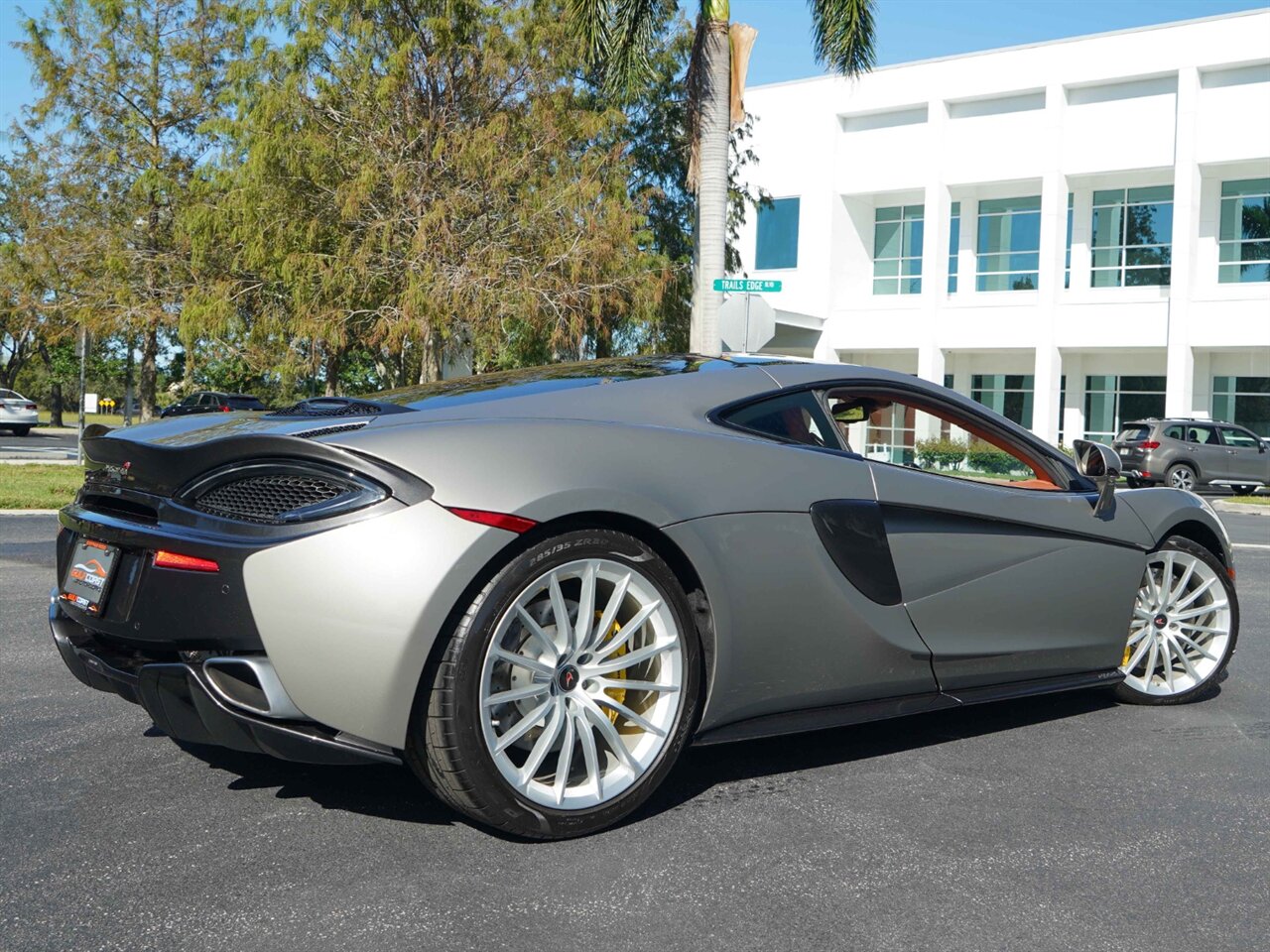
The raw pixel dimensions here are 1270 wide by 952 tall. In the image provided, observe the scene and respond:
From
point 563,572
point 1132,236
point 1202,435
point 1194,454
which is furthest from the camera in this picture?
point 1132,236

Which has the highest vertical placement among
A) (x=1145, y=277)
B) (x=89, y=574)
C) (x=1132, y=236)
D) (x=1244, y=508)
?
(x=1132, y=236)

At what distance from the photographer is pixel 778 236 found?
3947 centimetres

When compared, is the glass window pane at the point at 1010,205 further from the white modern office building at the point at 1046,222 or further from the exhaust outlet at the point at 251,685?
the exhaust outlet at the point at 251,685

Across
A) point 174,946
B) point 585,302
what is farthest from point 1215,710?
point 585,302

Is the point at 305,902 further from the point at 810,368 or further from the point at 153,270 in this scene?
the point at 153,270

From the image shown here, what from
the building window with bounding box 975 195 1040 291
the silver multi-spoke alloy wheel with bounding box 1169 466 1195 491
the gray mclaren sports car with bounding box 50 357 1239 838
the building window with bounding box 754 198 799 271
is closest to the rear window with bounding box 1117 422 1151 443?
the silver multi-spoke alloy wheel with bounding box 1169 466 1195 491

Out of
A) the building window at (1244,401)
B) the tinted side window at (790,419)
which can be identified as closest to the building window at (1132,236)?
the building window at (1244,401)

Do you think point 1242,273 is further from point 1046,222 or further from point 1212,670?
point 1212,670

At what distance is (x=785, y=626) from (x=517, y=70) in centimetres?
2051

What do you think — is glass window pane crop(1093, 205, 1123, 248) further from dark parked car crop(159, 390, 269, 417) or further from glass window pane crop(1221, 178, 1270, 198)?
dark parked car crop(159, 390, 269, 417)

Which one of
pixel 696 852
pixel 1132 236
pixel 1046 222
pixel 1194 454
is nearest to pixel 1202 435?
pixel 1194 454

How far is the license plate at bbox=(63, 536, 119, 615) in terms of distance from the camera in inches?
132

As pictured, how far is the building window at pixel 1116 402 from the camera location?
3575 cm

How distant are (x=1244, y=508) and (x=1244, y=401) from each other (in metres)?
13.6
